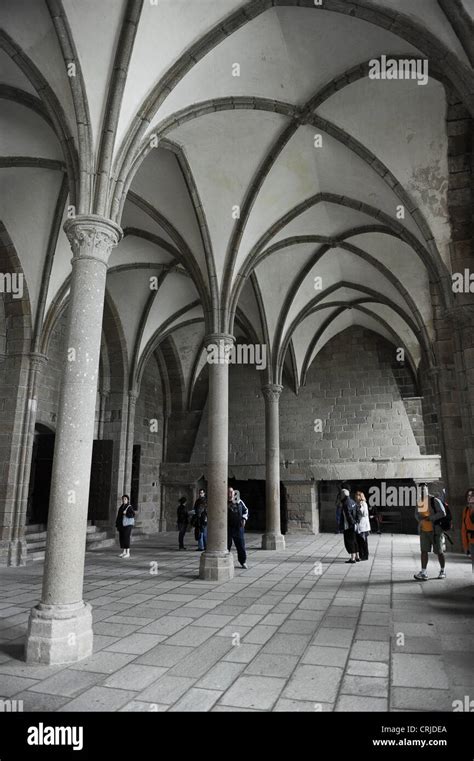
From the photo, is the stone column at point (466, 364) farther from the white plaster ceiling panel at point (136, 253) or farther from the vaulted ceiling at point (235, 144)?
the white plaster ceiling panel at point (136, 253)

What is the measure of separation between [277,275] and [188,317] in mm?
4163

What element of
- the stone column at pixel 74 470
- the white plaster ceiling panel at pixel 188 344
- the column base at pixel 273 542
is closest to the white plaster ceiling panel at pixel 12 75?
the stone column at pixel 74 470

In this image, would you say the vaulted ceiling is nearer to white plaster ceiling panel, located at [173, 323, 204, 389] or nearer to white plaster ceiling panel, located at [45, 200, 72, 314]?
white plaster ceiling panel, located at [45, 200, 72, 314]

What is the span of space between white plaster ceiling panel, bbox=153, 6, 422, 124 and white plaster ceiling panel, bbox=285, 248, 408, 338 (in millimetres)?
5898

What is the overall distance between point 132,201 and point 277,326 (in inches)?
215

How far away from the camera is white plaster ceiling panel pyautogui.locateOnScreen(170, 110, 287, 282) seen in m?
7.96

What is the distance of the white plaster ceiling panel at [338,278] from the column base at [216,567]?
7528mm

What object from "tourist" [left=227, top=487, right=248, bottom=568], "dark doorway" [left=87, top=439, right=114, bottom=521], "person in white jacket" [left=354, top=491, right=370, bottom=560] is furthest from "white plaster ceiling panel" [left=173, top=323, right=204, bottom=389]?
"person in white jacket" [left=354, top=491, right=370, bottom=560]

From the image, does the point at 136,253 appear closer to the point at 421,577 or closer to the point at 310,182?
the point at 310,182

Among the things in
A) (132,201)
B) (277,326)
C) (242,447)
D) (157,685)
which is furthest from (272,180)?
(242,447)

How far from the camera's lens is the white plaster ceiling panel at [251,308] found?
13.5 meters

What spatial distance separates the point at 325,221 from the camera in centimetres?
1119

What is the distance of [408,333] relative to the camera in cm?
1627

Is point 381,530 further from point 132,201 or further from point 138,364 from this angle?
point 132,201
